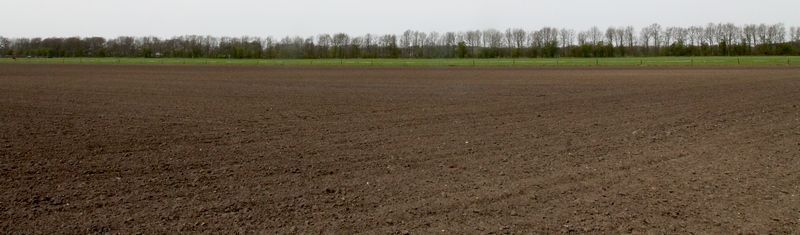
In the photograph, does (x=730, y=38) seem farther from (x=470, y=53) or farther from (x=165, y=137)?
(x=165, y=137)

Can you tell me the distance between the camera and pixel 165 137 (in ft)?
33.4

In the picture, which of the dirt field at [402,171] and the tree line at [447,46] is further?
the tree line at [447,46]

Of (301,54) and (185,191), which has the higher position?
(301,54)

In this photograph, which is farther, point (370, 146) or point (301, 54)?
point (301, 54)

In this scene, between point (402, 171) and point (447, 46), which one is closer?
point (402, 171)

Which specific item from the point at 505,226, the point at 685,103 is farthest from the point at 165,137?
the point at 685,103

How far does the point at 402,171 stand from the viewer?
750 centimetres

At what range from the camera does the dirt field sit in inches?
213

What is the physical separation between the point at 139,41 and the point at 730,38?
13661 cm

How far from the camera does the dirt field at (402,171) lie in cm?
542

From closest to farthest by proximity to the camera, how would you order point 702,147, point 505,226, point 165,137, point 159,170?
point 505,226
point 159,170
point 702,147
point 165,137

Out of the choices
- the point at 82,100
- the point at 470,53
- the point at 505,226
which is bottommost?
the point at 505,226

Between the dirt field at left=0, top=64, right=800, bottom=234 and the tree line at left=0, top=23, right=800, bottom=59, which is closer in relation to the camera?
→ the dirt field at left=0, top=64, right=800, bottom=234

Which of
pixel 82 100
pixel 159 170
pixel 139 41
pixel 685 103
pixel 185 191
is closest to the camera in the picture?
pixel 185 191
